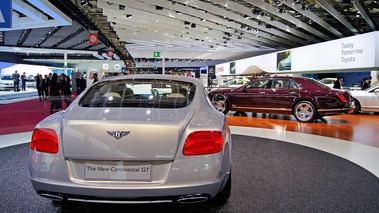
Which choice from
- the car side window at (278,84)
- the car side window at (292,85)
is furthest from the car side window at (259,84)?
the car side window at (292,85)

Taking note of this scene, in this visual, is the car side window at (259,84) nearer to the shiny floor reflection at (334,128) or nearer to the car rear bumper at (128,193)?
the shiny floor reflection at (334,128)

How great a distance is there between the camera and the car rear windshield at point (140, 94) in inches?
105

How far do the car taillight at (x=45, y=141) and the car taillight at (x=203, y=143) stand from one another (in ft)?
2.99

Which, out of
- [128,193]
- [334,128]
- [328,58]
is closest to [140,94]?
[128,193]

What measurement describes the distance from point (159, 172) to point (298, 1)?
1252 centimetres

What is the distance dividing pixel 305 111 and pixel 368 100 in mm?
3352

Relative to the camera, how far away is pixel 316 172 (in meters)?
3.78

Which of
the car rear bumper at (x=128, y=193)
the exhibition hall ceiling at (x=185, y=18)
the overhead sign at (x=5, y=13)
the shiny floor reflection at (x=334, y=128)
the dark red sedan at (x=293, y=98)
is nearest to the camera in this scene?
the car rear bumper at (x=128, y=193)

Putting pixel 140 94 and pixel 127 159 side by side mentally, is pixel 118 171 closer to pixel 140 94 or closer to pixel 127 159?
pixel 127 159

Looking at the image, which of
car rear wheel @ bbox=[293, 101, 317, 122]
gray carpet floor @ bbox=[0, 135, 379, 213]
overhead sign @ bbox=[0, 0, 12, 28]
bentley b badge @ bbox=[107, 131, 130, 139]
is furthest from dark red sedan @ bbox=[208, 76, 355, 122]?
bentley b badge @ bbox=[107, 131, 130, 139]

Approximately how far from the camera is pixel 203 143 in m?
2.09

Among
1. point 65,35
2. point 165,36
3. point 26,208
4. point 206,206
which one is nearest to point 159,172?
point 206,206

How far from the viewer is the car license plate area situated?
1987mm

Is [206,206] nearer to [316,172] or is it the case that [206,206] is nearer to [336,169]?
[316,172]
